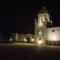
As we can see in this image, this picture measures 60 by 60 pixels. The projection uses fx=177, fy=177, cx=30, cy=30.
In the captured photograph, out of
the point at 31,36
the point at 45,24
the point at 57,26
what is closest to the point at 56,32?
the point at 57,26

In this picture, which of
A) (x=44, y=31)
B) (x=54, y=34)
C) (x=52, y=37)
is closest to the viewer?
(x=54, y=34)

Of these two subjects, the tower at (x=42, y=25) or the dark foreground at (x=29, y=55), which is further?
the tower at (x=42, y=25)

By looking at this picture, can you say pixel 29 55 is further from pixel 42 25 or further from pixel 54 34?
pixel 42 25

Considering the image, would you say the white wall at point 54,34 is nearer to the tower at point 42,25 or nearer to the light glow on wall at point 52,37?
the light glow on wall at point 52,37

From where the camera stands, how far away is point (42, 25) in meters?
60.5

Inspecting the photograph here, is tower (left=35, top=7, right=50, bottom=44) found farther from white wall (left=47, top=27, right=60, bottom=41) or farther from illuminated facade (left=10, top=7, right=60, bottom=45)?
white wall (left=47, top=27, right=60, bottom=41)

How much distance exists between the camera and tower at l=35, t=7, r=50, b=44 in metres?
59.6

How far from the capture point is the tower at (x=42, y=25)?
59.6m

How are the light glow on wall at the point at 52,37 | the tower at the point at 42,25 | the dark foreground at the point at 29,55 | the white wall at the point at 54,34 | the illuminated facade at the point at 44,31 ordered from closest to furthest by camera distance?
the dark foreground at the point at 29,55 < the white wall at the point at 54,34 < the light glow on wall at the point at 52,37 < the illuminated facade at the point at 44,31 < the tower at the point at 42,25

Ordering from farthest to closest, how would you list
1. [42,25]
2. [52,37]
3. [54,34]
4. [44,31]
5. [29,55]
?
[42,25] < [44,31] < [52,37] < [54,34] < [29,55]

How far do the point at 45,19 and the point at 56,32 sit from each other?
7.27 meters

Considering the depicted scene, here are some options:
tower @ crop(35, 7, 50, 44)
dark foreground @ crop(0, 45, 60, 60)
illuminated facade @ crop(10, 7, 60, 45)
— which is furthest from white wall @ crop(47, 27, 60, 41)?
dark foreground @ crop(0, 45, 60, 60)

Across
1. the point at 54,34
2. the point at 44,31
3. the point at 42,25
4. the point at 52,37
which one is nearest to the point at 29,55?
Answer: the point at 54,34

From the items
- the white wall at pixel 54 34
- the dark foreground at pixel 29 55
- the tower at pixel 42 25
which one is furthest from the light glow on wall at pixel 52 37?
the dark foreground at pixel 29 55
